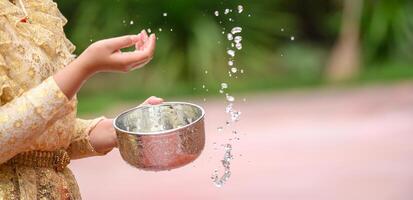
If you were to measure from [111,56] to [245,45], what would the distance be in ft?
23.8

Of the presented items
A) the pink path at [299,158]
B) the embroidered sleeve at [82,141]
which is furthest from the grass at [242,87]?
the embroidered sleeve at [82,141]

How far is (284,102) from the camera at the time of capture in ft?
24.0

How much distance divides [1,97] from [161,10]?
6.94 metres

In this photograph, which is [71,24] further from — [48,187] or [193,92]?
[48,187]

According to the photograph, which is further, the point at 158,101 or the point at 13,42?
the point at 158,101

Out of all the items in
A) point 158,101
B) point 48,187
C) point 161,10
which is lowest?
point 161,10

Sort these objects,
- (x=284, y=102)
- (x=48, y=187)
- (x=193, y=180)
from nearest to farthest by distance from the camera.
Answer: (x=48, y=187), (x=193, y=180), (x=284, y=102)

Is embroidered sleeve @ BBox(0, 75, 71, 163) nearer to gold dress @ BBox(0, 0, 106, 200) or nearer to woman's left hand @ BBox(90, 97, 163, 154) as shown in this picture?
gold dress @ BBox(0, 0, 106, 200)

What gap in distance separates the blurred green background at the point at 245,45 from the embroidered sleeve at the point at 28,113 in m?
6.31

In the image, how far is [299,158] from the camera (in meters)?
5.76

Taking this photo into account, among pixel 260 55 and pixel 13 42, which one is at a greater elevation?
pixel 13 42

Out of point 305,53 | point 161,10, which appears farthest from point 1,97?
point 305,53

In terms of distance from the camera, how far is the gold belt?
1688 mm

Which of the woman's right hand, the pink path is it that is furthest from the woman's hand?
the pink path
